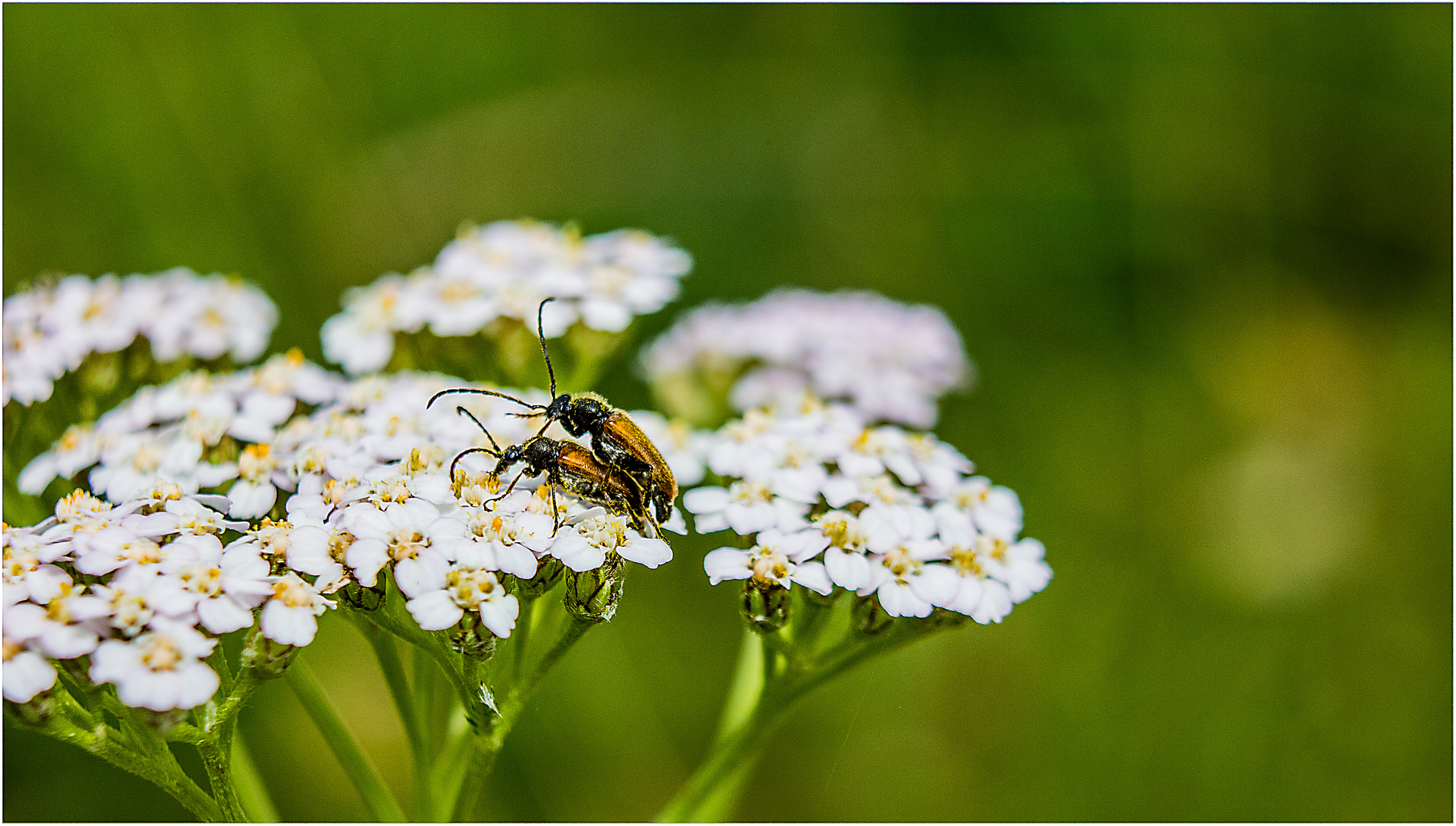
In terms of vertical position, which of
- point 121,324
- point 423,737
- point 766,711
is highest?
point 121,324

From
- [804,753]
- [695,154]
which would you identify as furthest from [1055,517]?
[695,154]

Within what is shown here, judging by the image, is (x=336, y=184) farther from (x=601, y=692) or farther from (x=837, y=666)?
(x=837, y=666)

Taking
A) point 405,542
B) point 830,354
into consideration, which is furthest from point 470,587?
point 830,354

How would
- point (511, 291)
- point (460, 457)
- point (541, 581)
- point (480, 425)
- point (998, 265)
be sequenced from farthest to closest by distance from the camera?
point (998, 265), point (511, 291), point (480, 425), point (460, 457), point (541, 581)

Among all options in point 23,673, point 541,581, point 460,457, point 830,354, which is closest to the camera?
point 23,673

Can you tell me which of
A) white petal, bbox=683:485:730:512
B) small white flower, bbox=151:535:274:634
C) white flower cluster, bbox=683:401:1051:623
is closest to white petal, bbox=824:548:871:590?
white flower cluster, bbox=683:401:1051:623

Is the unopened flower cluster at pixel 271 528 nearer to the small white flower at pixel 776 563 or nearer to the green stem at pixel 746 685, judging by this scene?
the small white flower at pixel 776 563

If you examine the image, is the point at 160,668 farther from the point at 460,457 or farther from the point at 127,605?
the point at 460,457

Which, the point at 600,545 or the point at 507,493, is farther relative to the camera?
the point at 507,493
